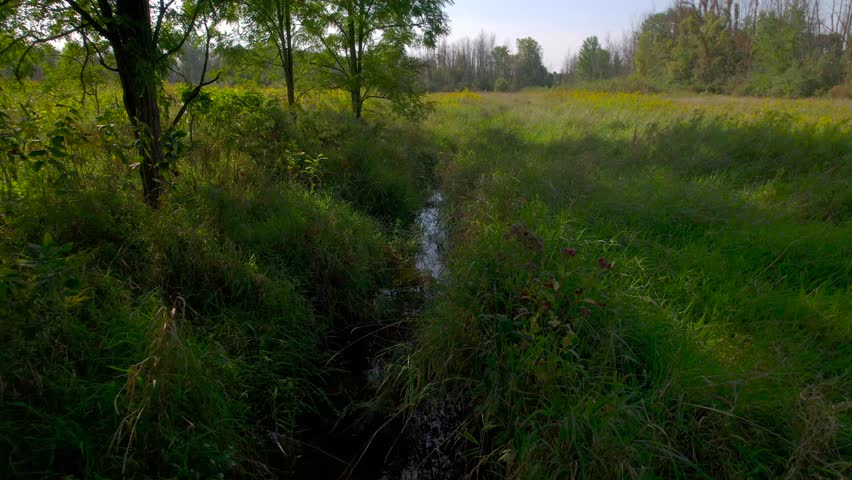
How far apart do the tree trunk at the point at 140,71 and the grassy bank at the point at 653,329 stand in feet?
9.11

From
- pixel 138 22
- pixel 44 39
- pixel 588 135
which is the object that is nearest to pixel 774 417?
pixel 138 22

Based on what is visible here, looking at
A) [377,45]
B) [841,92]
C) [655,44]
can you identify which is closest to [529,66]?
[655,44]

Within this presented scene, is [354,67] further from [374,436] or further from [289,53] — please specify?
[374,436]

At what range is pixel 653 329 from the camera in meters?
2.85

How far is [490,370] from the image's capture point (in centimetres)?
279

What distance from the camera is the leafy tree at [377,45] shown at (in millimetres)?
9453

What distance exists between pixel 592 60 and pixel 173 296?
189 feet

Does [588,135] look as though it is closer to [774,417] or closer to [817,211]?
[817,211]

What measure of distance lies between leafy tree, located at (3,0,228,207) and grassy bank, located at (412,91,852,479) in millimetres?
2707

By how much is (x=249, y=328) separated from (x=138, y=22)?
2.59 m

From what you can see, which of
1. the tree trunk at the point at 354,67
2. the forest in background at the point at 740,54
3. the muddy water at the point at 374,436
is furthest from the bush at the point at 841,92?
the muddy water at the point at 374,436

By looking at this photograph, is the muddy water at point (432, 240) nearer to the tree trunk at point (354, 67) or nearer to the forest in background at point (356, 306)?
the forest in background at point (356, 306)

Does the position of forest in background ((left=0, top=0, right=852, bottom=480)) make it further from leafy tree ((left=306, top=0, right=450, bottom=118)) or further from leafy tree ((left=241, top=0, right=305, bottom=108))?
leafy tree ((left=306, top=0, right=450, bottom=118))

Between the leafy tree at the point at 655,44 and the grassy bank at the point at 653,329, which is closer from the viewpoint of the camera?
the grassy bank at the point at 653,329
